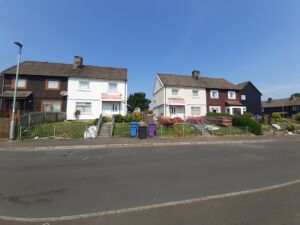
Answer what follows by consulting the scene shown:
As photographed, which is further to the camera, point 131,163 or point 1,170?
point 131,163

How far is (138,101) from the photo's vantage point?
6494cm

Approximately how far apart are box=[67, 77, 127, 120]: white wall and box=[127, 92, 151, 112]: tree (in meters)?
40.0

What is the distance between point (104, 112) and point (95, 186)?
19.8 m

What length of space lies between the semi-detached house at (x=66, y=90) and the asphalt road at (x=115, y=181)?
52.2 ft

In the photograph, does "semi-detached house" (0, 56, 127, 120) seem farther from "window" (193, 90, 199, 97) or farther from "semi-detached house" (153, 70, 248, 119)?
"window" (193, 90, 199, 97)

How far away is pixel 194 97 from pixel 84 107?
18525mm

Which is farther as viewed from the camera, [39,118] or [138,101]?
[138,101]

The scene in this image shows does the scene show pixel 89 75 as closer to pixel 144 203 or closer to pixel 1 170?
pixel 1 170

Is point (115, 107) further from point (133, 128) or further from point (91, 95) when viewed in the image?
point (133, 128)

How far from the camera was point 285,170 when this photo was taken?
6.44m

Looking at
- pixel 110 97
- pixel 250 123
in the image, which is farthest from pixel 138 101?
pixel 250 123

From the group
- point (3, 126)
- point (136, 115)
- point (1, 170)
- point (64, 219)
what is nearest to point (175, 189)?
point (64, 219)

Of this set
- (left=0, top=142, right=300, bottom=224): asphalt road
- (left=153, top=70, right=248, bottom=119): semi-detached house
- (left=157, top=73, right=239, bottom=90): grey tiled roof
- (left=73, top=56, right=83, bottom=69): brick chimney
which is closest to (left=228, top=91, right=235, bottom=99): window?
(left=153, top=70, right=248, bottom=119): semi-detached house

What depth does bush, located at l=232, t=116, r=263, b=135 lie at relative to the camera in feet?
62.2
